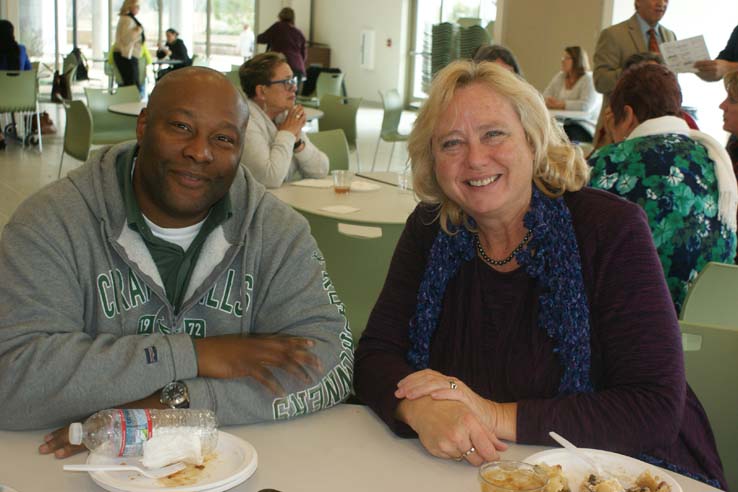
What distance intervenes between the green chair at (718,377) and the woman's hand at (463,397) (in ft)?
1.56

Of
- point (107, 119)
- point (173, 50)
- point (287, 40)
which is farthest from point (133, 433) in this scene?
point (173, 50)

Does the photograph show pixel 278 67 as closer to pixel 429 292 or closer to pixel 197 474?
pixel 429 292

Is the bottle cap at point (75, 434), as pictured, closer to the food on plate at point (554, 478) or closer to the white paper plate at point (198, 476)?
the white paper plate at point (198, 476)

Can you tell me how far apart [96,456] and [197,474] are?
0.16 metres

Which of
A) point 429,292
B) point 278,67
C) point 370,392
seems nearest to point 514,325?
point 429,292

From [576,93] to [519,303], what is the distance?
627 cm

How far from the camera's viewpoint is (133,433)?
1.31 meters

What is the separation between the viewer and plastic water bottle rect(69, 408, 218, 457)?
131 cm

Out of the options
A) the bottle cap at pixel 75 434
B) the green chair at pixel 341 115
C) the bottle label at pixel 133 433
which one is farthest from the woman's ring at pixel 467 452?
→ the green chair at pixel 341 115

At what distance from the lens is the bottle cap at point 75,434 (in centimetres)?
133

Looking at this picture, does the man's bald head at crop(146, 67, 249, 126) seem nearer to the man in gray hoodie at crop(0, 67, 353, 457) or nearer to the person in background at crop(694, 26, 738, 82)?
the man in gray hoodie at crop(0, 67, 353, 457)

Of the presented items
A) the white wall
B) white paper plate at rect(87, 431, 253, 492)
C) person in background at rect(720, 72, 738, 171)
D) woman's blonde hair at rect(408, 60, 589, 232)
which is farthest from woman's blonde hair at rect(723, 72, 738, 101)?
the white wall

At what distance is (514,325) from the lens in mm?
1752

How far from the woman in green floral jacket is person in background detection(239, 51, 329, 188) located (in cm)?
163
